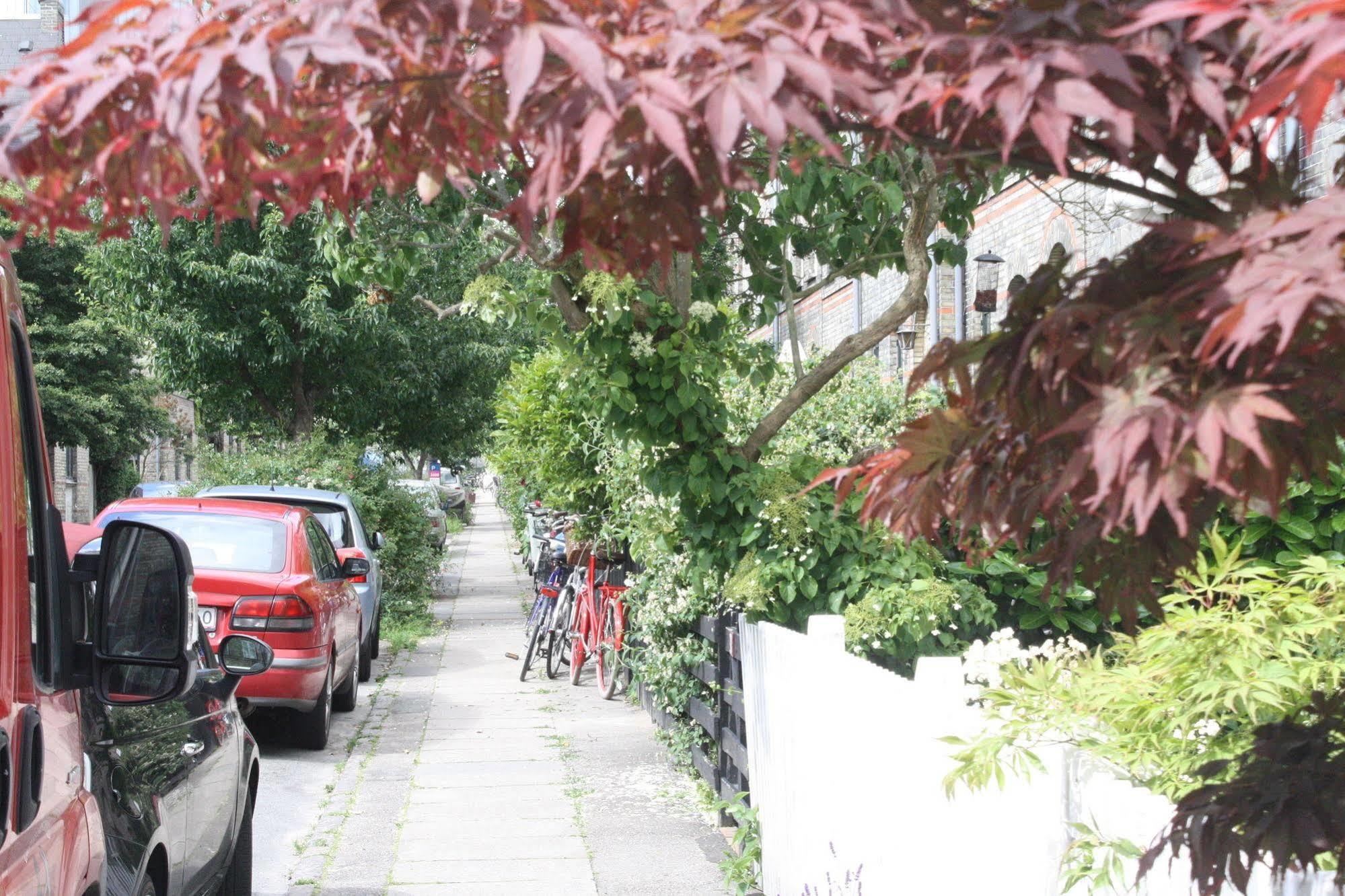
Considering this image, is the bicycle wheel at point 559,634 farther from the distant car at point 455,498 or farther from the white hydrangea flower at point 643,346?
the distant car at point 455,498

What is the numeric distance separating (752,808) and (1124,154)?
5.19m

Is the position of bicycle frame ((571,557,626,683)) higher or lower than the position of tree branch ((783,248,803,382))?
lower

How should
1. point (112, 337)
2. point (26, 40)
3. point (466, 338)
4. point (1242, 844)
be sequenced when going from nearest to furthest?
point (1242, 844), point (466, 338), point (112, 337), point (26, 40)

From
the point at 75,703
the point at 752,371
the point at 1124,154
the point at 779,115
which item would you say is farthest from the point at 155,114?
the point at 752,371

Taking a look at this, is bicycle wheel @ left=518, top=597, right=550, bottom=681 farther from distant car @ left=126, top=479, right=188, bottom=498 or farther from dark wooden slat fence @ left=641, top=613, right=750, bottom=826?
dark wooden slat fence @ left=641, top=613, right=750, bottom=826

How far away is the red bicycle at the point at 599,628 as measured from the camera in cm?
1178

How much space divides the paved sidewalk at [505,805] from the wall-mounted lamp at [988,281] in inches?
186

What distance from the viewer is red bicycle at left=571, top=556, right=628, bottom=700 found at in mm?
11781

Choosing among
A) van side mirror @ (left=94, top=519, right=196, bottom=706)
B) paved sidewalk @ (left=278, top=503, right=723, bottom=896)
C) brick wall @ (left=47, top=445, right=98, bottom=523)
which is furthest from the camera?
brick wall @ (left=47, top=445, right=98, bottom=523)

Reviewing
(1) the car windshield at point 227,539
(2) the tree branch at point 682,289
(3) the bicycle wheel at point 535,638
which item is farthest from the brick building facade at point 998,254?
(1) the car windshield at point 227,539

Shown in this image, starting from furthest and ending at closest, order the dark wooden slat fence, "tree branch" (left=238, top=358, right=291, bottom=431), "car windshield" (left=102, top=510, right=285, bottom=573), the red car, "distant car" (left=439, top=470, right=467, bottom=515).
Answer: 1. "distant car" (left=439, top=470, right=467, bottom=515)
2. "tree branch" (left=238, top=358, right=291, bottom=431)
3. "car windshield" (left=102, top=510, right=285, bottom=573)
4. the red car
5. the dark wooden slat fence

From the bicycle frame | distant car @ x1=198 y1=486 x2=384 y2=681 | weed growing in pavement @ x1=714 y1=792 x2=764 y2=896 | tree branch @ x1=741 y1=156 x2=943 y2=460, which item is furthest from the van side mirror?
distant car @ x1=198 y1=486 x2=384 y2=681

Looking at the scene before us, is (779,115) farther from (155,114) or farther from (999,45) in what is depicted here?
(155,114)

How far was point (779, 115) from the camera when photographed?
54.4 inches
